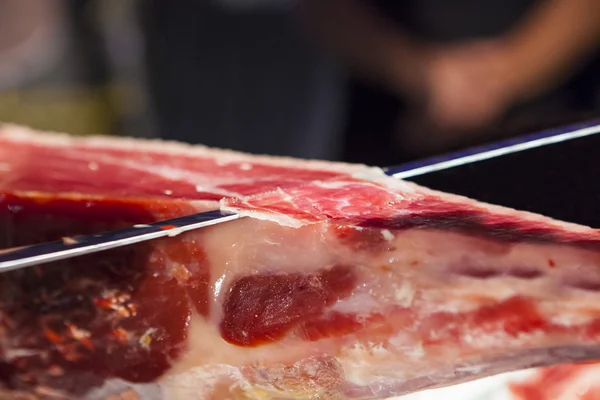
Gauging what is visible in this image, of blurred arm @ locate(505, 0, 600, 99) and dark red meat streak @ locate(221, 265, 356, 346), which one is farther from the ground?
blurred arm @ locate(505, 0, 600, 99)

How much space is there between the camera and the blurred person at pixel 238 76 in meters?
1.46

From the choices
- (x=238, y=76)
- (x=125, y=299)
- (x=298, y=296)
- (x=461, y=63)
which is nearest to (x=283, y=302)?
(x=298, y=296)

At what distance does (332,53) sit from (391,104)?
0.78 feet

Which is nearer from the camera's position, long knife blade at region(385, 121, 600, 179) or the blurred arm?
long knife blade at region(385, 121, 600, 179)

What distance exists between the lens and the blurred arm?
4.95 feet

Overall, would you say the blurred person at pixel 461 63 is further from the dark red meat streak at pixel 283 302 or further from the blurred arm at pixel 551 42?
the dark red meat streak at pixel 283 302

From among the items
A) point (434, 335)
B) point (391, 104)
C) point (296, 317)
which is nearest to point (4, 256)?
point (296, 317)

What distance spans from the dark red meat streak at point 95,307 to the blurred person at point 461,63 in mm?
1113

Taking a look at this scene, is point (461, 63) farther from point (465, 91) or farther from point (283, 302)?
point (283, 302)

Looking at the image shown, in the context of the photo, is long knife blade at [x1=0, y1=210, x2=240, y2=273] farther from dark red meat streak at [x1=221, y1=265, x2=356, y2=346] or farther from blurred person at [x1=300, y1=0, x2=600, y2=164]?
blurred person at [x1=300, y1=0, x2=600, y2=164]

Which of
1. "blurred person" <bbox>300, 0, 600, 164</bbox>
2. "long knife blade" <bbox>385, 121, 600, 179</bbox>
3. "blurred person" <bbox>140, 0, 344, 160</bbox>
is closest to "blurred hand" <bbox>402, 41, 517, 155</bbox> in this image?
"blurred person" <bbox>300, 0, 600, 164</bbox>

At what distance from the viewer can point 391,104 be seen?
1582 millimetres

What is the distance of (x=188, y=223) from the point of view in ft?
1.29

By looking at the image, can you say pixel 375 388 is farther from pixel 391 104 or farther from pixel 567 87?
pixel 567 87
